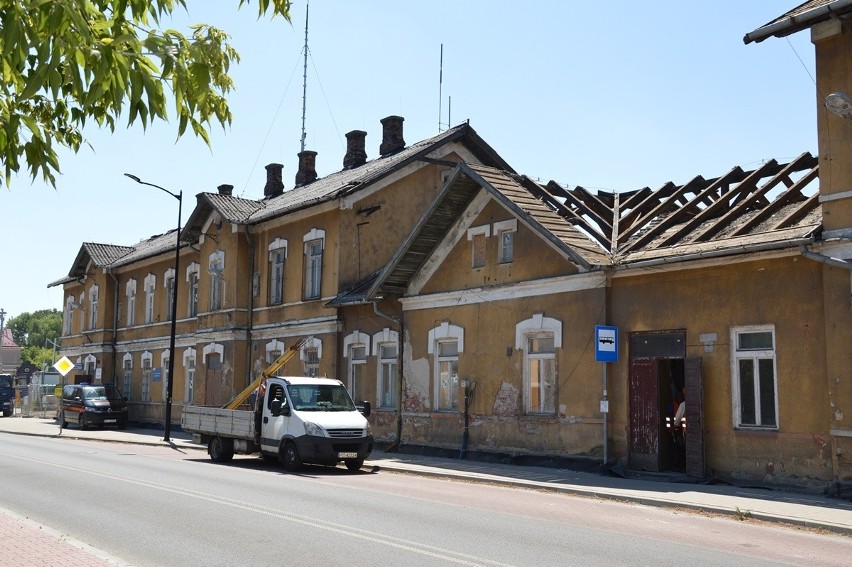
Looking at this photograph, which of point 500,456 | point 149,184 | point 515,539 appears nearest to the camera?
point 515,539

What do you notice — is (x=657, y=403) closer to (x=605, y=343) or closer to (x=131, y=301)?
(x=605, y=343)

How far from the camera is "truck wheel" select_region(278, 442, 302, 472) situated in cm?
1934

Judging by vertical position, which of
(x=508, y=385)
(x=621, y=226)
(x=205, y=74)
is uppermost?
(x=621, y=226)

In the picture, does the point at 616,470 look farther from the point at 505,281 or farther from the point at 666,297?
the point at 505,281

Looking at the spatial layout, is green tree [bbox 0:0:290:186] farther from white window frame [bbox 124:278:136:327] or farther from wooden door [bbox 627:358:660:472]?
white window frame [bbox 124:278:136:327]

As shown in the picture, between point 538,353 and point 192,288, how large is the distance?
2114cm

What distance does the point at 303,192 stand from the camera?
33656 mm

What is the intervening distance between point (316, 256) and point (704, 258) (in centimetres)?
1536

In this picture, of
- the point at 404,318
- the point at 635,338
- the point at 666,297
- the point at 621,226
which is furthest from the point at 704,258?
the point at 404,318

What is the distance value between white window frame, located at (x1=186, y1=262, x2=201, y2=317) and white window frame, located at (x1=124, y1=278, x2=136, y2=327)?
713 centimetres

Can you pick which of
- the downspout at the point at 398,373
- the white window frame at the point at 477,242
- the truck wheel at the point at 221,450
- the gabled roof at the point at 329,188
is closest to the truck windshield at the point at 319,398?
the truck wheel at the point at 221,450

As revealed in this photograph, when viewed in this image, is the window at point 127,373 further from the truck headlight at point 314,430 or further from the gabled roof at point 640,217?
the truck headlight at point 314,430

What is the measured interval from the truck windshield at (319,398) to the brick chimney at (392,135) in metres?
14.2

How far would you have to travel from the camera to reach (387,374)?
2578cm
